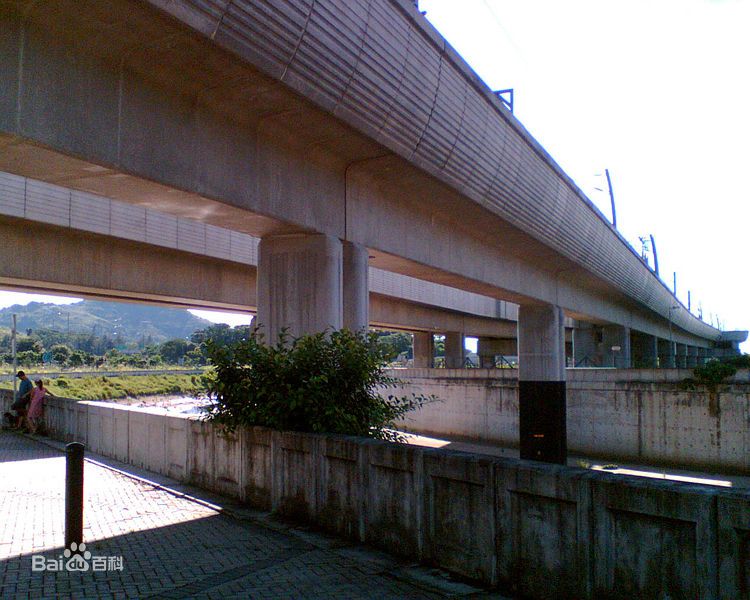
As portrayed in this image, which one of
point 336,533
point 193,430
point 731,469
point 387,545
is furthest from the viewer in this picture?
point 731,469

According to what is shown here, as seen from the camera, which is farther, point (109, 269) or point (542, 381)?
point (542, 381)

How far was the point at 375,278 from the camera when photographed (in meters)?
30.6

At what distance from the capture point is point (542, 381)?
29.5m

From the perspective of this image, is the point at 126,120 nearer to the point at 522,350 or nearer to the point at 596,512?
the point at 596,512

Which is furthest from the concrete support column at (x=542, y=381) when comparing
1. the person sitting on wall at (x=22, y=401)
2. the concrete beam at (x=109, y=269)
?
the person sitting on wall at (x=22, y=401)

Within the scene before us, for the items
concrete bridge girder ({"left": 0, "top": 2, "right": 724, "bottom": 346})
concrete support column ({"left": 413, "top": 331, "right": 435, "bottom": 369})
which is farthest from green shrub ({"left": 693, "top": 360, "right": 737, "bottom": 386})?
concrete support column ({"left": 413, "top": 331, "right": 435, "bottom": 369})

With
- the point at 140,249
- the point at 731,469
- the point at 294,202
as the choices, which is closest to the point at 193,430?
the point at 294,202

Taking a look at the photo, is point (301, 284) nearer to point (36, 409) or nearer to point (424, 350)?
point (36, 409)

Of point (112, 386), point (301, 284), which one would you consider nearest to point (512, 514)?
point (301, 284)

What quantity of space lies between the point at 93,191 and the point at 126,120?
1.33 m

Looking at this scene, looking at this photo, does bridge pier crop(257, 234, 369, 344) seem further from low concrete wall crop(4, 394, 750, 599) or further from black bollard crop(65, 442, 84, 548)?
black bollard crop(65, 442, 84, 548)

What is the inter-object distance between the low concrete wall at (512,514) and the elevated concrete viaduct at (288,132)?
3.60m

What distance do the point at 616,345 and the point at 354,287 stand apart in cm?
3624

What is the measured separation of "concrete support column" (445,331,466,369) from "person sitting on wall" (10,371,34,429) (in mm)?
44121
